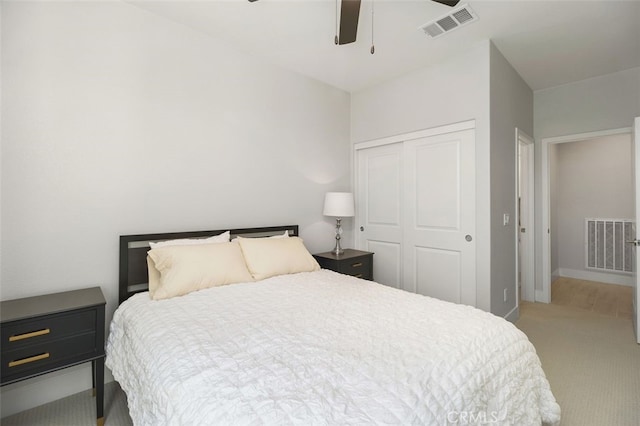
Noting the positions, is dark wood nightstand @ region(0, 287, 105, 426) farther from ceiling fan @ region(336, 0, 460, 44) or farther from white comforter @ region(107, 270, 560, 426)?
ceiling fan @ region(336, 0, 460, 44)

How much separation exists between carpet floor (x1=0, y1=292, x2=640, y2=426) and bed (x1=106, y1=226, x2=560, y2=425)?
44 cm

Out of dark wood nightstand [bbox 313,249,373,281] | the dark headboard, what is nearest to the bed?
the dark headboard

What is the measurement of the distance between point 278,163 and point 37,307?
210 centimetres

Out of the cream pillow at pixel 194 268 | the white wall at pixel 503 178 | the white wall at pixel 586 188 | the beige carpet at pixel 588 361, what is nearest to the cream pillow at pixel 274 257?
the cream pillow at pixel 194 268

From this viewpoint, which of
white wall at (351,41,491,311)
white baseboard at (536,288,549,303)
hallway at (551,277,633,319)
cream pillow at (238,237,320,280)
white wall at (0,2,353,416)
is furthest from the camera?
white baseboard at (536,288,549,303)

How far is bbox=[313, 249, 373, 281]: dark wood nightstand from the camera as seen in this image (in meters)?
3.11

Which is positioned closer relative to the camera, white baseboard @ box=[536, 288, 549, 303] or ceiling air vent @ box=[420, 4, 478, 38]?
ceiling air vent @ box=[420, 4, 478, 38]

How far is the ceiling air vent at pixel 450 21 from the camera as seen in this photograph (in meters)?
2.29

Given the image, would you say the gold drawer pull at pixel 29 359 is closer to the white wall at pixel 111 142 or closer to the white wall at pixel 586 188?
the white wall at pixel 111 142

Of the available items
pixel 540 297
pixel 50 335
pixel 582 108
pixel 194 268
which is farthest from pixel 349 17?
pixel 540 297

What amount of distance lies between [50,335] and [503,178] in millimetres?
3547

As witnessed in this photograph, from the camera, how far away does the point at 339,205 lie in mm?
3344

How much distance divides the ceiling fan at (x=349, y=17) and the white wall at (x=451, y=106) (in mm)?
1206

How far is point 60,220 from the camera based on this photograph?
1.97 meters
